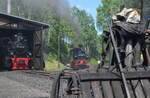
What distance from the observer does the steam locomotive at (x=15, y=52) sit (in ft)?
88.7

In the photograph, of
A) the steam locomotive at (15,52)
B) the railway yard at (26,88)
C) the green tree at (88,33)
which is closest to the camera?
the railway yard at (26,88)

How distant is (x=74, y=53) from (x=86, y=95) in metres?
32.7

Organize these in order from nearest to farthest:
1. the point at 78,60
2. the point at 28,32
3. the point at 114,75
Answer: the point at 114,75 → the point at 28,32 → the point at 78,60

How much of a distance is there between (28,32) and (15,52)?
260 cm

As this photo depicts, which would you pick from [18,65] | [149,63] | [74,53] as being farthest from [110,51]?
[74,53]

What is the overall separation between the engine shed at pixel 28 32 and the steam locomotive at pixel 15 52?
0.34ft

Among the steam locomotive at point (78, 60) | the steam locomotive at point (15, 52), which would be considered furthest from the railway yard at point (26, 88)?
the steam locomotive at point (78, 60)

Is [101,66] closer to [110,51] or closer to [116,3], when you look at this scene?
[110,51]

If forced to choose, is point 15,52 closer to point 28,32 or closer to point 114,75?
point 28,32

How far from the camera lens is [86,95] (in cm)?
358

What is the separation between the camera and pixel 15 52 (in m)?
27.5

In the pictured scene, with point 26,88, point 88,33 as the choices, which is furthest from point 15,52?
point 88,33

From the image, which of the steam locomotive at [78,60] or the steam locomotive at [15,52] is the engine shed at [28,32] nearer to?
the steam locomotive at [15,52]

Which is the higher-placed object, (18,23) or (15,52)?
(18,23)
